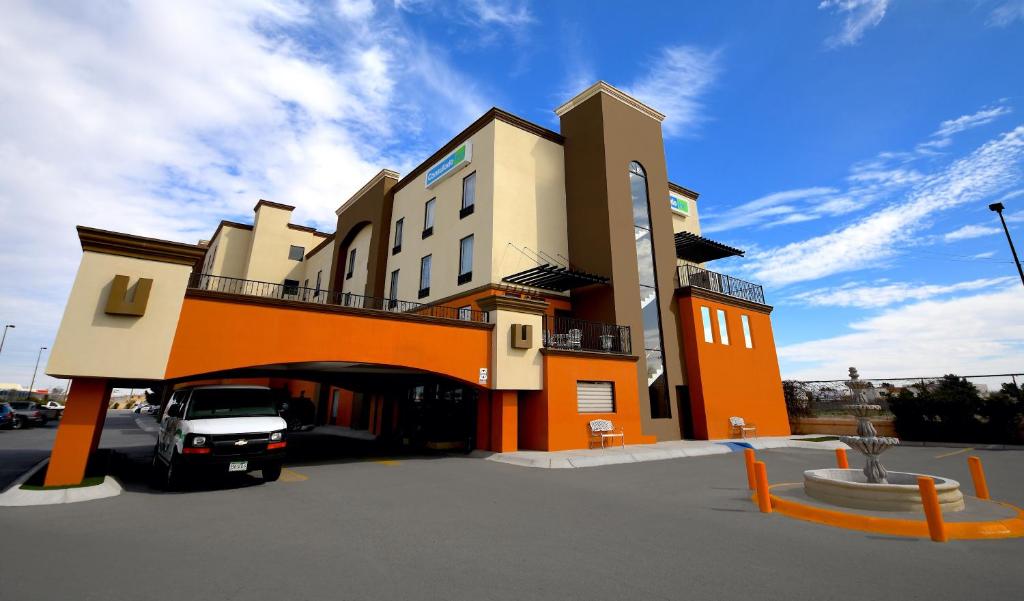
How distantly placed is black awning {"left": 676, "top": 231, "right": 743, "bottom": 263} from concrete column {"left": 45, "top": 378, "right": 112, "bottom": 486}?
26.4 metres

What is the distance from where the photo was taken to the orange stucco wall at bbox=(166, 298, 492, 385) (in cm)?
1079

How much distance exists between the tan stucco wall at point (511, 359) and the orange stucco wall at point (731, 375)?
30.9 ft

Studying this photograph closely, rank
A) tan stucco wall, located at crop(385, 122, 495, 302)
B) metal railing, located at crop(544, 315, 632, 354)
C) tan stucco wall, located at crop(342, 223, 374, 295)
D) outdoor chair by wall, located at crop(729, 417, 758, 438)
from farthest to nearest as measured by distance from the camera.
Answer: tan stucco wall, located at crop(342, 223, 374, 295), tan stucco wall, located at crop(385, 122, 495, 302), outdoor chair by wall, located at crop(729, 417, 758, 438), metal railing, located at crop(544, 315, 632, 354)

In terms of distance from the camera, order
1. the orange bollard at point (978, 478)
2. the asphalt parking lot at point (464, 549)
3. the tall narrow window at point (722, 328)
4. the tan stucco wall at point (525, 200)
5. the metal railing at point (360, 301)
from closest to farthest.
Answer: the asphalt parking lot at point (464, 549) → the orange bollard at point (978, 478) → the metal railing at point (360, 301) → the tan stucco wall at point (525, 200) → the tall narrow window at point (722, 328)

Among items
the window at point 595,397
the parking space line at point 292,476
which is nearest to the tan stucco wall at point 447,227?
the window at point 595,397

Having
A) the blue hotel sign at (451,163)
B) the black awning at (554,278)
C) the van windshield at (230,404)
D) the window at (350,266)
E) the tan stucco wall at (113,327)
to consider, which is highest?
the blue hotel sign at (451,163)

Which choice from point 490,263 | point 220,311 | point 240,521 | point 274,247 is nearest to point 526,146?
point 490,263

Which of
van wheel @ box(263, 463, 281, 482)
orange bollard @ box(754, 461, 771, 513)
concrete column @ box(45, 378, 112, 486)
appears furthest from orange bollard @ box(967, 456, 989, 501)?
concrete column @ box(45, 378, 112, 486)

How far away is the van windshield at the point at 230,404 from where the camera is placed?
10.0 meters

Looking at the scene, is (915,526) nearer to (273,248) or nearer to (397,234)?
(397,234)

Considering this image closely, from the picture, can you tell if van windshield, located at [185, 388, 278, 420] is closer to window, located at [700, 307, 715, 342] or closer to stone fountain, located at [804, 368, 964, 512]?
stone fountain, located at [804, 368, 964, 512]

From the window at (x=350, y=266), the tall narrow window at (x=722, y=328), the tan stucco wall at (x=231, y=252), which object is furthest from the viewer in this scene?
the tan stucco wall at (x=231, y=252)

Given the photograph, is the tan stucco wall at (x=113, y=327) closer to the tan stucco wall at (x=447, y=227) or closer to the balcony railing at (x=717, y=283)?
the tan stucco wall at (x=447, y=227)

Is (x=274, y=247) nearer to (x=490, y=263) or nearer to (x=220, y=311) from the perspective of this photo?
(x=490, y=263)
